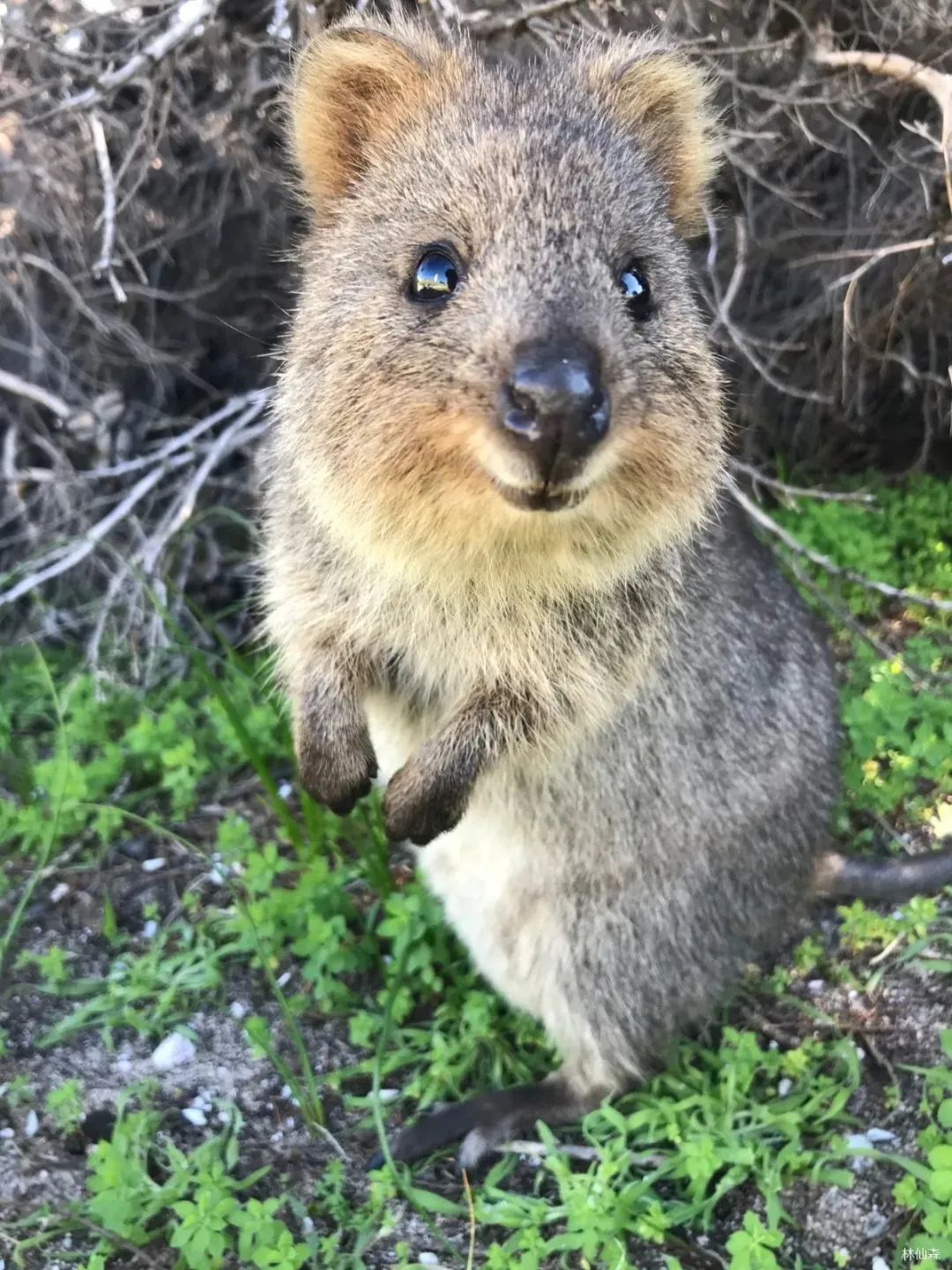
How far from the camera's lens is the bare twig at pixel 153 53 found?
132 inches

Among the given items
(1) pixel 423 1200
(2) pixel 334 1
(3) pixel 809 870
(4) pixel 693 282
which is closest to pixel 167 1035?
(1) pixel 423 1200

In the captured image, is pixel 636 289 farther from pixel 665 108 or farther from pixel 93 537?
pixel 93 537

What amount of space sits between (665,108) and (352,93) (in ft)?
2.41

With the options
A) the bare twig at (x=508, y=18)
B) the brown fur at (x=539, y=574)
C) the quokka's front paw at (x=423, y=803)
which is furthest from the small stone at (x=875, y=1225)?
the bare twig at (x=508, y=18)

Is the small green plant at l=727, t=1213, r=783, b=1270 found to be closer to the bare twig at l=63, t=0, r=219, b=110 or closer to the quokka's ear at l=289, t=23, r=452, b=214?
the quokka's ear at l=289, t=23, r=452, b=214

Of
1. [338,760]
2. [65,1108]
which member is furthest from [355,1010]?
[338,760]

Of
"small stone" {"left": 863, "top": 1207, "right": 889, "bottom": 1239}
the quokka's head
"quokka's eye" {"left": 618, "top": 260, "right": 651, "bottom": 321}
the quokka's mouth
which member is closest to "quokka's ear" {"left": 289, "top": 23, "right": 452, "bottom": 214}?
the quokka's head

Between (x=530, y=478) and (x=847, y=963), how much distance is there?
200 cm

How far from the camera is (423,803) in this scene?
246 centimetres

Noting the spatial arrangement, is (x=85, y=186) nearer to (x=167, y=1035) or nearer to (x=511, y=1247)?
(x=167, y=1035)

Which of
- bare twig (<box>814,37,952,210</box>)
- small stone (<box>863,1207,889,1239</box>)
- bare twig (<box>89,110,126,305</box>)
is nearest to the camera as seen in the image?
small stone (<box>863,1207,889,1239</box>)

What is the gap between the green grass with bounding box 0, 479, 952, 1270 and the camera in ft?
7.73

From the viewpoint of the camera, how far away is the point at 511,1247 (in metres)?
2.37

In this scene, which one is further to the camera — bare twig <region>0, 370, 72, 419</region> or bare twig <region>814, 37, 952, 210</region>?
bare twig <region>0, 370, 72, 419</region>
